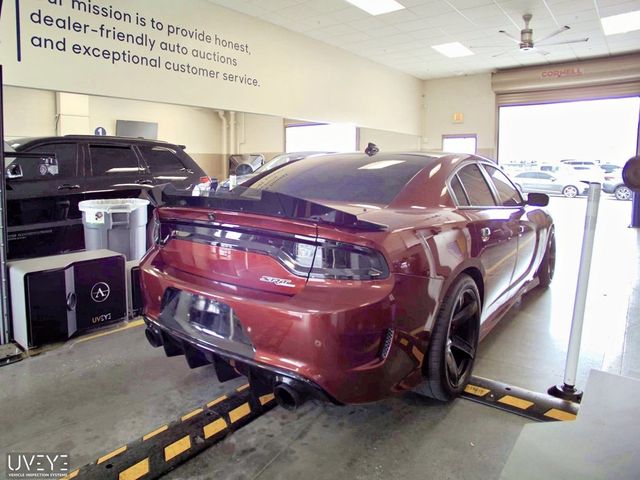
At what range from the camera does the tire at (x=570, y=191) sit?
13966 millimetres

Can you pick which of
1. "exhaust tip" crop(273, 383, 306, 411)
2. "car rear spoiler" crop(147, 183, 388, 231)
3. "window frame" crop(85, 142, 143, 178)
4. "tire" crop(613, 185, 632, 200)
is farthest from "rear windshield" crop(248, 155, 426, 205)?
Answer: "tire" crop(613, 185, 632, 200)

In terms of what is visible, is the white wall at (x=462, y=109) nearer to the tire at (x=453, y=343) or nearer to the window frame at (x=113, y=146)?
the window frame at (x=113, y=146)

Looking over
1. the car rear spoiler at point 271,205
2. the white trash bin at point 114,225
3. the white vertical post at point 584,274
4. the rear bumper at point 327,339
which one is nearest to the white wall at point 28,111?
the white trash bin at point 114,225

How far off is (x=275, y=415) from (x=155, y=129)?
385 inches

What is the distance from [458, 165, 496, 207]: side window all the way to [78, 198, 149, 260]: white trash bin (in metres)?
2.75

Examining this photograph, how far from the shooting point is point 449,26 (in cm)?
767

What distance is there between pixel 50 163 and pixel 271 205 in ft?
12.1

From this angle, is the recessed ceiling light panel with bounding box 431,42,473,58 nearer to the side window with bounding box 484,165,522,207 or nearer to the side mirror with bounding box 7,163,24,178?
the side window with bounding box 484,165,522,207

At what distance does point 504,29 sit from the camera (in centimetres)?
782

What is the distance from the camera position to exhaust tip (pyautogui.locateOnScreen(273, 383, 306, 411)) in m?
1.65

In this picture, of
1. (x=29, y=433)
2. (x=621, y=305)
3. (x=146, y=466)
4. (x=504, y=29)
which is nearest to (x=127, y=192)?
(x=29, y=433)

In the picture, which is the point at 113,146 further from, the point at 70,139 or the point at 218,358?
the point at 218,358

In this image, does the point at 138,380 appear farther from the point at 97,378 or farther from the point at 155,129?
the point at 155,129

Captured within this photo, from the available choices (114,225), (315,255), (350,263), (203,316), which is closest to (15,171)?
(114,225)
